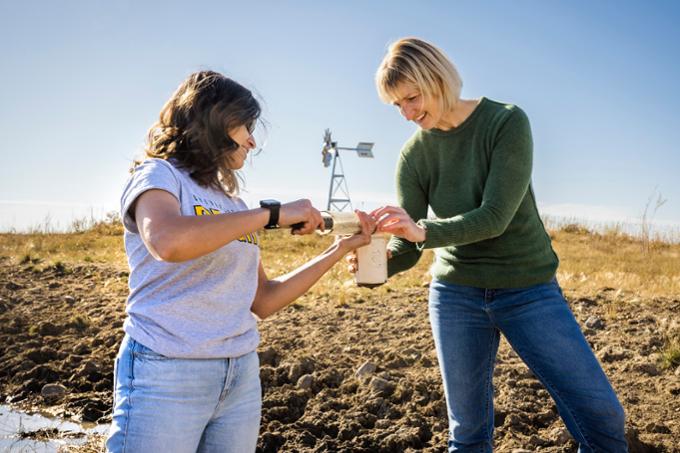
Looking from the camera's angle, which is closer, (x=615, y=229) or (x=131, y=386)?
(x=131, y=386)

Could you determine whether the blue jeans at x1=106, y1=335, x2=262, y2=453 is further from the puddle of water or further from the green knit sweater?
the puddle of water

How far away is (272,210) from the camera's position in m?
1.91

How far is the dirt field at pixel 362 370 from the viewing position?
415cm

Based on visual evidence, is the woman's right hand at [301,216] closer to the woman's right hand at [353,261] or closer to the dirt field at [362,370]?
the woman's right hand at [353,261]

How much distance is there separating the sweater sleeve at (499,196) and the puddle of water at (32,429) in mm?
3283

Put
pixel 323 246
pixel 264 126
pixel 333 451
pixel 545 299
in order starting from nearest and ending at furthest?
1. pixel 264 126
2. pixel 545 299
3. pixel 333 451
4. pixel 323 246

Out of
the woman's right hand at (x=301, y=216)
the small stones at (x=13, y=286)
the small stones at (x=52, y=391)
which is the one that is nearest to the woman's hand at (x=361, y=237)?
the woman's right hand at (x=301, y=216)

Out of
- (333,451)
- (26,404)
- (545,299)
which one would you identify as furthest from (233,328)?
(26,404)

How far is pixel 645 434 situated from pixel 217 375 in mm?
2896

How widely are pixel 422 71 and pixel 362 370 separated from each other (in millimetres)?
2968

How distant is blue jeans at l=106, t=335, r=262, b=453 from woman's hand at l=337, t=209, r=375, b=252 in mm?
682

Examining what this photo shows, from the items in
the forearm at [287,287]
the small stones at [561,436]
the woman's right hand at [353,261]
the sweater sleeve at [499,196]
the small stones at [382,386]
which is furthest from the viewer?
the small stones at [382,386]

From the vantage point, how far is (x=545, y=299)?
2.58 meters

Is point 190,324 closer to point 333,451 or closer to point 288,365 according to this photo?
point 333,451
